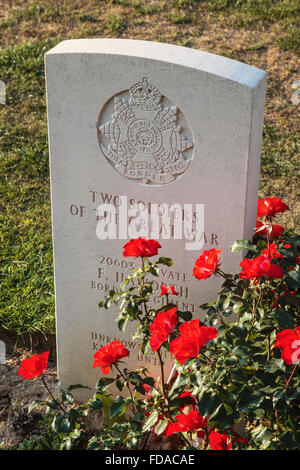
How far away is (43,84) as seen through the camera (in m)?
5.73

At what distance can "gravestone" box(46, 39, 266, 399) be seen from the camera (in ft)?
8.48

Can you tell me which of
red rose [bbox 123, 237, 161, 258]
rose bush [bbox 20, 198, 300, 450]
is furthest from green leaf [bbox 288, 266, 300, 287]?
red rose [bbox 123, 237, 161, 258]

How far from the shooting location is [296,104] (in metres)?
5.41

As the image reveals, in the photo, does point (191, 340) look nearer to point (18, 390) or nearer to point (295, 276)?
point (295, 276)

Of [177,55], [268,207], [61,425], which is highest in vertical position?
[177,55]

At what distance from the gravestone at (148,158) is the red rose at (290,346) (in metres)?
0.68

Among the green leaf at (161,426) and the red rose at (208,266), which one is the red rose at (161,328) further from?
the green leaf at (161,426)

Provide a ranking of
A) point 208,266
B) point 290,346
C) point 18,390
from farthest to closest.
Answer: point 18,390
point 208,266
point 290,346

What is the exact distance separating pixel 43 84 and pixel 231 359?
4002 mm

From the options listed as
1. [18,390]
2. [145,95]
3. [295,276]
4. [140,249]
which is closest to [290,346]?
[295,276]

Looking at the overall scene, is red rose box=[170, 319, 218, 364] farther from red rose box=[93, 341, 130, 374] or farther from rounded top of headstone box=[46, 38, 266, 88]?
rounded top of headstone box=[46, 38, 266, 88]
